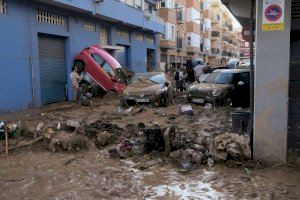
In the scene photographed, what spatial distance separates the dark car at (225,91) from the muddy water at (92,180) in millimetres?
7895

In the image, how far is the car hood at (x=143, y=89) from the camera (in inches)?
616

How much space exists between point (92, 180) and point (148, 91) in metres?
9.29

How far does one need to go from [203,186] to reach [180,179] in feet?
1.64

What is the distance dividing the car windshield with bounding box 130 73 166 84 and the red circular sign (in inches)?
390

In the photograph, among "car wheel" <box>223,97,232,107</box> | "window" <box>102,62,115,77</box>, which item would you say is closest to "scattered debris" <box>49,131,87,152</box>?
"car wheel" <box>223,97,232,107</box>

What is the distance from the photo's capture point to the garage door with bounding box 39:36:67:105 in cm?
1783

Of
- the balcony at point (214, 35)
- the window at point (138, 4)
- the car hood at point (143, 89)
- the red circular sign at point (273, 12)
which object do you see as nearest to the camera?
the red circular sign at point (273, 12)

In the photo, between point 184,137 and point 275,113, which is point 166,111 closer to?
point 184,137

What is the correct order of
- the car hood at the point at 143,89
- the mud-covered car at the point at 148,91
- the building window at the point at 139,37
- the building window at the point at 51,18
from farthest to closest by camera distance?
1. the building window at the point at 139,37
2. the building window at the point at 51,18
3. the car hood at the point at 143,89
4. the mud-covered car at the point at 148,91

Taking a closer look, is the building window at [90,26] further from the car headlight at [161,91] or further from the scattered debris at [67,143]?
the scattered debris at [67,143]

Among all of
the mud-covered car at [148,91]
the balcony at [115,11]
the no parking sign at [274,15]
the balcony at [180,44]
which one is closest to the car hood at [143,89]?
the mud-covered car at [148,91]

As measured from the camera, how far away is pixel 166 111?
573 inches

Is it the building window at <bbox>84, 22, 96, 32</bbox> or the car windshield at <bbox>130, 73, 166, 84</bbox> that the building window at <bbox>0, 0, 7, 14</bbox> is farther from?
the building window at <bbox>84, 22, 96, 32</bbox>

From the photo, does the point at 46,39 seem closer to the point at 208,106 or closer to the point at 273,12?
the point at 208,106
